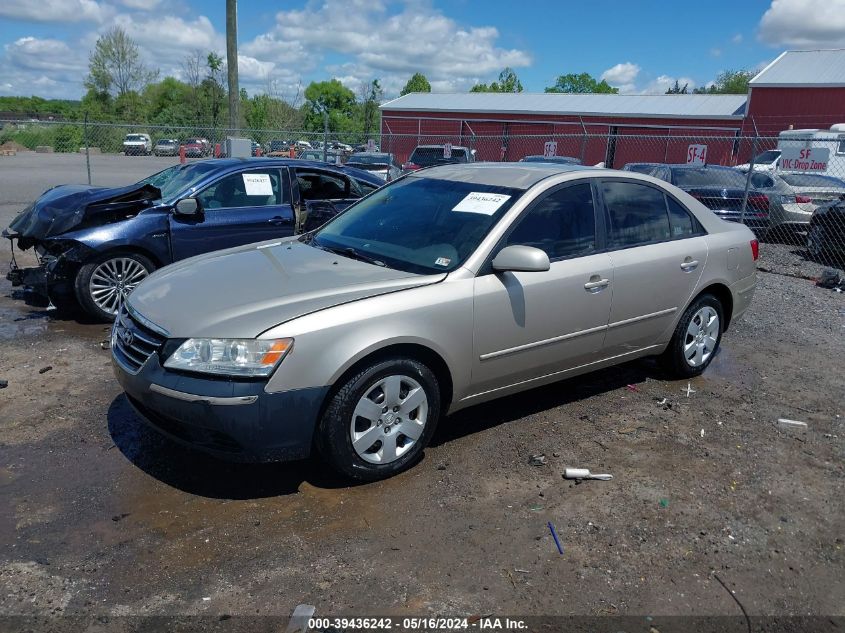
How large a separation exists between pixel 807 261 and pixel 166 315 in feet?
36.1

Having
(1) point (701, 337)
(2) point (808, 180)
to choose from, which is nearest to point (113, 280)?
(1) point (701, 337)

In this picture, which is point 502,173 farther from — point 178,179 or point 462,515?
point 178,179

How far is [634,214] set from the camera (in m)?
4.89

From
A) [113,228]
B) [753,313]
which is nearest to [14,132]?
[113,228]

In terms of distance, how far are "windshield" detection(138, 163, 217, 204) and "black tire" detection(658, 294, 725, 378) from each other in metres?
4.78

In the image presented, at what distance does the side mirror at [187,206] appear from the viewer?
6.39 metres

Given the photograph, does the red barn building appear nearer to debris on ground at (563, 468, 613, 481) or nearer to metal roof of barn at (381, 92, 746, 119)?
metal roof of barn at (381, 92, 746, 119)

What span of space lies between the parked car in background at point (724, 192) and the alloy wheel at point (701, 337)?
7112 mm

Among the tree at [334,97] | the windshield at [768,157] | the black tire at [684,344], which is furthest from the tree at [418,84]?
the black tire at [684,344]

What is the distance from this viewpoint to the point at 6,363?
5.39 meters

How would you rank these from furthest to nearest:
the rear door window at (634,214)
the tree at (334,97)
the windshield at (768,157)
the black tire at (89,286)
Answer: the tree at (334,97) → the windshield at (768,157) → the black tire at (89,286) → the rear door window at (634,214)

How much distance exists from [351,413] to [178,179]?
15.8 ft

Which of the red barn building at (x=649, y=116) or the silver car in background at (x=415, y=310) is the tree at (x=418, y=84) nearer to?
the red barn building at (x=649, y=116)

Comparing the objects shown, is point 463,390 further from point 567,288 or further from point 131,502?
point 131,502
